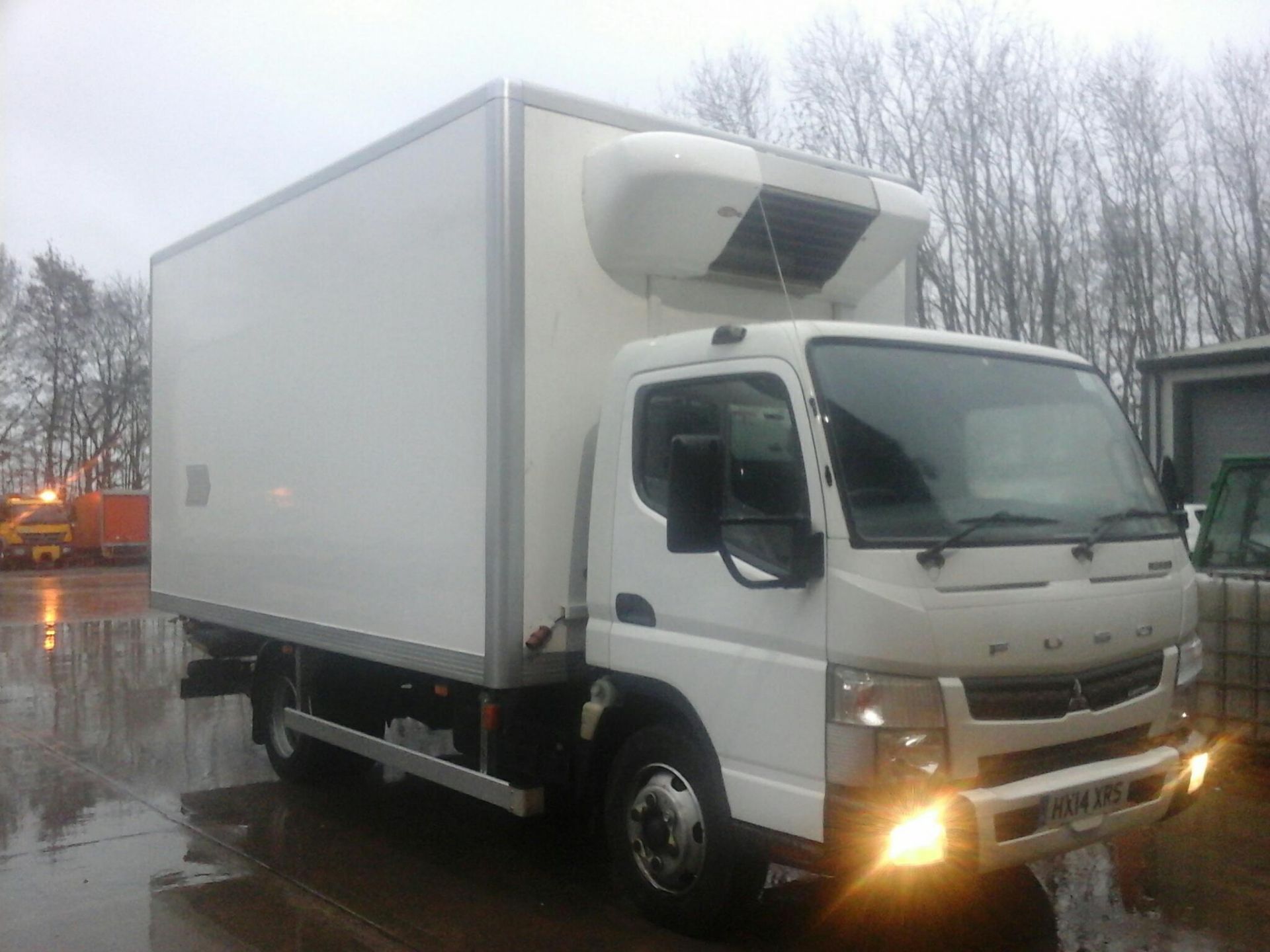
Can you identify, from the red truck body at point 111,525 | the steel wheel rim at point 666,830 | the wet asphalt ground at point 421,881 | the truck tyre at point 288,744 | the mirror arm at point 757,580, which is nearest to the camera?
the mirror arm at point 757,580

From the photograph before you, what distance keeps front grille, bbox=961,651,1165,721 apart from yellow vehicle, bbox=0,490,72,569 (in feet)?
120

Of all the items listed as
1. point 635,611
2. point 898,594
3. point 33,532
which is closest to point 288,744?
point 635,611

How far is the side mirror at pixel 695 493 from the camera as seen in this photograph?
13.9ft

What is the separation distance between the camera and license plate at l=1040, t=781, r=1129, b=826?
164 inches

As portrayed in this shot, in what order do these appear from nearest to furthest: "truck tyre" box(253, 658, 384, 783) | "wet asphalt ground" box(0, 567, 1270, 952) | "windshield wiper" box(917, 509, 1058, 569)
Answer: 1. "windshield wiper" box(917, 509, 1058, 569)
2. "wet asphalt ground" box(0, 567, 1270, 952)
3. "truck tyre" box(253, 658, 384, 783)

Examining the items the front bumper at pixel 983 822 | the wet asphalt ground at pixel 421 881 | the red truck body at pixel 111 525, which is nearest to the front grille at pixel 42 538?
the red truck body at pixel 111 525

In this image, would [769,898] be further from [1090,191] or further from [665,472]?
[1090,191]

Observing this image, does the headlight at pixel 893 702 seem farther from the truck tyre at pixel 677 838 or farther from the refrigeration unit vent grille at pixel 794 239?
the refrigeration unit vent grille at pixel 794 239

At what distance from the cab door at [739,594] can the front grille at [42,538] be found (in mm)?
35299

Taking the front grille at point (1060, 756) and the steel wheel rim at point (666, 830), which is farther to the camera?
the steel wheel rim at point (666, 830)

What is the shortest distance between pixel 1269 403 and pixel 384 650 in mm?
12746

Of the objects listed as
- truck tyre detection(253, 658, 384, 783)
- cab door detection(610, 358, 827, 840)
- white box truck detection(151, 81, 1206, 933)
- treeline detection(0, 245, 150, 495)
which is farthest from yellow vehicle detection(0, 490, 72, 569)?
cab door detection(610, 358, 827, 840)

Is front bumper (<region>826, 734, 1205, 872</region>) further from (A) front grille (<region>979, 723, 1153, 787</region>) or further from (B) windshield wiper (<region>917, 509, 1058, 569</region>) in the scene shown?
(B) windshield wiper (<region>917, 509, 1058, 569</region>)

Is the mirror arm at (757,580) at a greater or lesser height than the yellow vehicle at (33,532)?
greater
